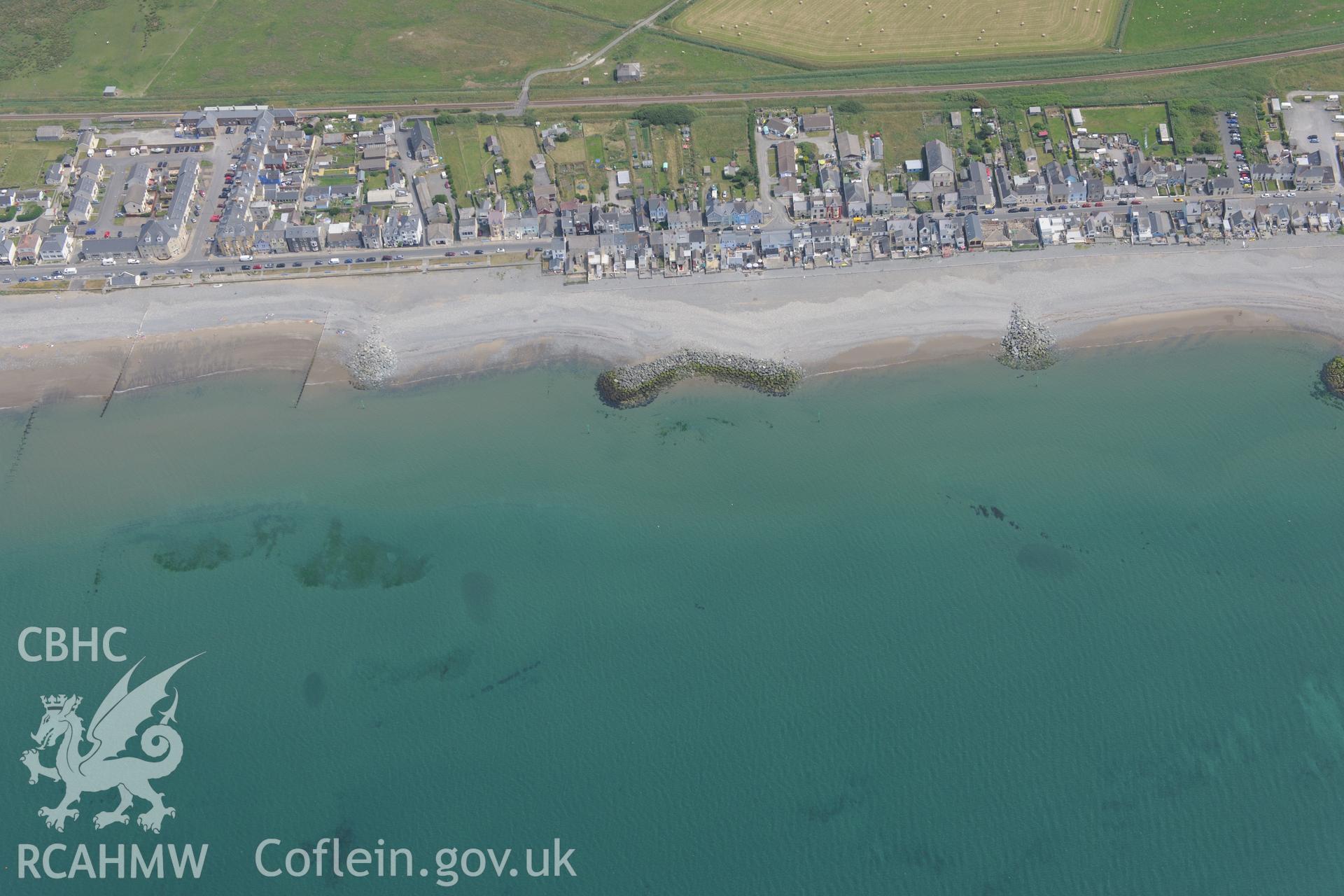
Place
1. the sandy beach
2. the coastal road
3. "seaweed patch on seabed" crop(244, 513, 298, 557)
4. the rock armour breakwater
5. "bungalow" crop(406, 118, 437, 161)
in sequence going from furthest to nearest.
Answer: the coastal road, "bungalow" crop(406, 118, 437, 161), the sandy beach, the rock armour breakwater, "seaweed patch on seabed" crop(244, 513, 298, 557)

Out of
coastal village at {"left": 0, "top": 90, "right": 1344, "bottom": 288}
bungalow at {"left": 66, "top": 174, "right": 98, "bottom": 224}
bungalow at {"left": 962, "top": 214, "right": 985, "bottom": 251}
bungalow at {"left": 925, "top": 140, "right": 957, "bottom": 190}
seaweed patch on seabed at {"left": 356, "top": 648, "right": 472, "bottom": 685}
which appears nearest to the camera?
seaweed patch on seabed at {"left": 356, "top": 648, "right": 472, "bottom": 685}

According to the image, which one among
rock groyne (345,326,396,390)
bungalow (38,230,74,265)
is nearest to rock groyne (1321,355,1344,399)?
rock groyne (345,326,396,390)

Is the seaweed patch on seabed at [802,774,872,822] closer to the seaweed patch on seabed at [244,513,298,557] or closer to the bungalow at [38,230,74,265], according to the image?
the seaweed patch on seabed at [244,513,298,557]

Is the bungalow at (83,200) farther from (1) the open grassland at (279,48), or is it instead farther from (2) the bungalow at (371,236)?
(2) the bungalow at (371,236)

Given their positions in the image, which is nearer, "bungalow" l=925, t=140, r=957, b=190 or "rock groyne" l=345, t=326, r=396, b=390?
"rock groyne" l=345, t=326, r=396, b=390

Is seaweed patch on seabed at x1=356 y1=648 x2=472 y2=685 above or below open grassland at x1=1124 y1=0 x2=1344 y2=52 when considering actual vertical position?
below

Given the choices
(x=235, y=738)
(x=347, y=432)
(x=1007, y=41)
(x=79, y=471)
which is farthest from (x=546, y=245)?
(x=1007, y=41)

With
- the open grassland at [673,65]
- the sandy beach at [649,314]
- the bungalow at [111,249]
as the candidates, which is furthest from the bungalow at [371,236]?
the open grassland at [673,65]
